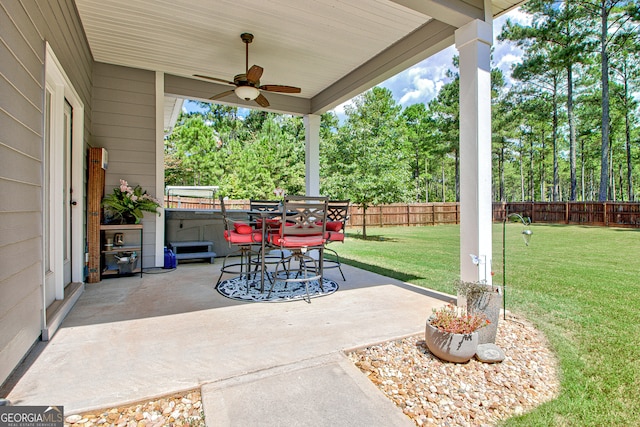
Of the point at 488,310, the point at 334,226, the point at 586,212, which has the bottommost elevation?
the point at 488,310

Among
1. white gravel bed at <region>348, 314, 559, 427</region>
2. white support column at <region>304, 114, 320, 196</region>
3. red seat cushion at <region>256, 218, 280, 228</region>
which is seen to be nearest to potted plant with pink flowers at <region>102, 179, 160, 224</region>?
red seat cushion at <region>256, 218, 280, 228</region>

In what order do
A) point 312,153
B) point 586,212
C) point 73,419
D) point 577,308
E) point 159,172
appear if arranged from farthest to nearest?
point 586,212
point 312,153
point 159,172
point 577,308
point 73,419

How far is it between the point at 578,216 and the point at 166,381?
724 inches

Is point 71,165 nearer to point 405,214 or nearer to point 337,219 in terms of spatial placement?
point 337,219

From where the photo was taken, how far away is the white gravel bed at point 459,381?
5.24 ft

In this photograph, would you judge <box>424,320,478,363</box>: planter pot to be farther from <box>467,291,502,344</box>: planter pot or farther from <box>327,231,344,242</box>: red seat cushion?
<box>327,231,344,242</box>: red seat cushion

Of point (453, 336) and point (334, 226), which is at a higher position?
point (334, 226)

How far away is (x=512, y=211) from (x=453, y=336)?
52.3ft

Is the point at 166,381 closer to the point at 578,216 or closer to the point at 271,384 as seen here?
the point at 271,384

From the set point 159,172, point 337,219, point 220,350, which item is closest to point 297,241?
point 337,219

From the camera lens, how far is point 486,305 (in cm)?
225

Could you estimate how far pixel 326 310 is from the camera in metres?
2.90

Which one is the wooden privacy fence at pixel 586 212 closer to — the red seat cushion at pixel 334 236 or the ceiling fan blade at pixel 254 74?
the red seat cushion at pixel 334 236

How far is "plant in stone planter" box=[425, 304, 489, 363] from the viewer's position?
198 centimetres
